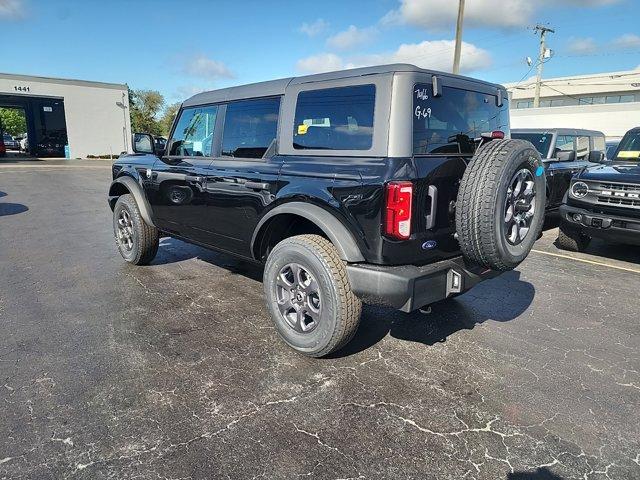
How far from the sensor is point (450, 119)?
122 inches

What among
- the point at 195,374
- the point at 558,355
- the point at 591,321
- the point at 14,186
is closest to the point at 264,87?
the point at 195,374

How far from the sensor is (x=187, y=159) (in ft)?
14.3

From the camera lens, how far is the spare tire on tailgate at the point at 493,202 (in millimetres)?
2730

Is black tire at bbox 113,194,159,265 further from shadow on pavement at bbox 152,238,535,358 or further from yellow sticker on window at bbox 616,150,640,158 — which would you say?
yellow sticker on window at bbox 616,150,640,158

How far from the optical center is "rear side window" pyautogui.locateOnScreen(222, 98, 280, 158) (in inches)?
140

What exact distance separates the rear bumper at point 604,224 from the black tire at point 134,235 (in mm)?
5437

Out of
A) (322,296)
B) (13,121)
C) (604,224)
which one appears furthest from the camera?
(13,121)

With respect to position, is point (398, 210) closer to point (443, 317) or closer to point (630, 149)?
point (443, 317)

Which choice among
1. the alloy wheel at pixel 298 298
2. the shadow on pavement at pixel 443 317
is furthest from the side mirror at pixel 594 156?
the alloy wheel at pixel 298 298

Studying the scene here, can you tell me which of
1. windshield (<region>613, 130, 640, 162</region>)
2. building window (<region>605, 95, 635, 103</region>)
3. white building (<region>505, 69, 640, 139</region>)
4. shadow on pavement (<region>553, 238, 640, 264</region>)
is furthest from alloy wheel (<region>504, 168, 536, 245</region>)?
building window (<region>605, 95, 635, 103</region>)

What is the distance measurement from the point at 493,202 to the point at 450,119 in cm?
75

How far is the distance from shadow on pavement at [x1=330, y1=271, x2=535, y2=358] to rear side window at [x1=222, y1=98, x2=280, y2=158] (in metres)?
1.73

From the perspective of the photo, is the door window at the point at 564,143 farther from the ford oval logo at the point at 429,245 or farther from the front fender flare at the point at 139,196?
the front fender flare at the point at 139,196

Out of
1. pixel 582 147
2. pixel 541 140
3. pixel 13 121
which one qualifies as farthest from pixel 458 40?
pixel 13 121
